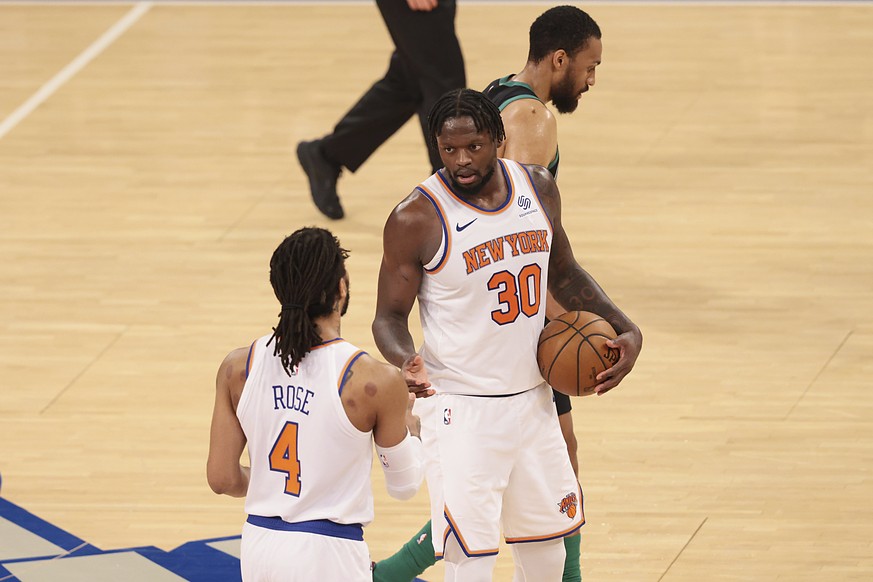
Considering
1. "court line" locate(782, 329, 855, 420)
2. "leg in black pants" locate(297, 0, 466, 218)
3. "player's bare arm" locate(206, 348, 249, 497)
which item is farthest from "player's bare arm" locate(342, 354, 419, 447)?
"leg in black pants" locate(297, 0, 466, 218)

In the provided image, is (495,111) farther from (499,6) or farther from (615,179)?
(499,6)

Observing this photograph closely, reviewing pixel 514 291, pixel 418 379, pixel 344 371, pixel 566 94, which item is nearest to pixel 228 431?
pixel 344 371

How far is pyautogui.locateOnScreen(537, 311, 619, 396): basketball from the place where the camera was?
4.04 m

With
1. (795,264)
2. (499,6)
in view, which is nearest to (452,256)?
(795,264)

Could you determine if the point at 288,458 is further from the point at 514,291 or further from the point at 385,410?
the point at 514,291

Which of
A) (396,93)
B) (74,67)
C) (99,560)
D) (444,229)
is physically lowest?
(74,67)

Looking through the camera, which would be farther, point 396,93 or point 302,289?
point 396,93

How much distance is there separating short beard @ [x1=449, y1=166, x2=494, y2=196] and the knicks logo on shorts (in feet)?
2.80

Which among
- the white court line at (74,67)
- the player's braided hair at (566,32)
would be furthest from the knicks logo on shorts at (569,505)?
the white court line at (74,67)

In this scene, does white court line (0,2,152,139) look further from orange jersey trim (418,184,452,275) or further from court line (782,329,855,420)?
orange jersey trim (418,184,452,275)

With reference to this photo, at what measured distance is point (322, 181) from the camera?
8.37 m

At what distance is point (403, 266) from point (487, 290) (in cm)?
23

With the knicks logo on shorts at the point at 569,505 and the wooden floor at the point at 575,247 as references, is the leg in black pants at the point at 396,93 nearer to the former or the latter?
the wooden floor at the point at 575,247

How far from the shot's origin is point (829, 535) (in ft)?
16.7
